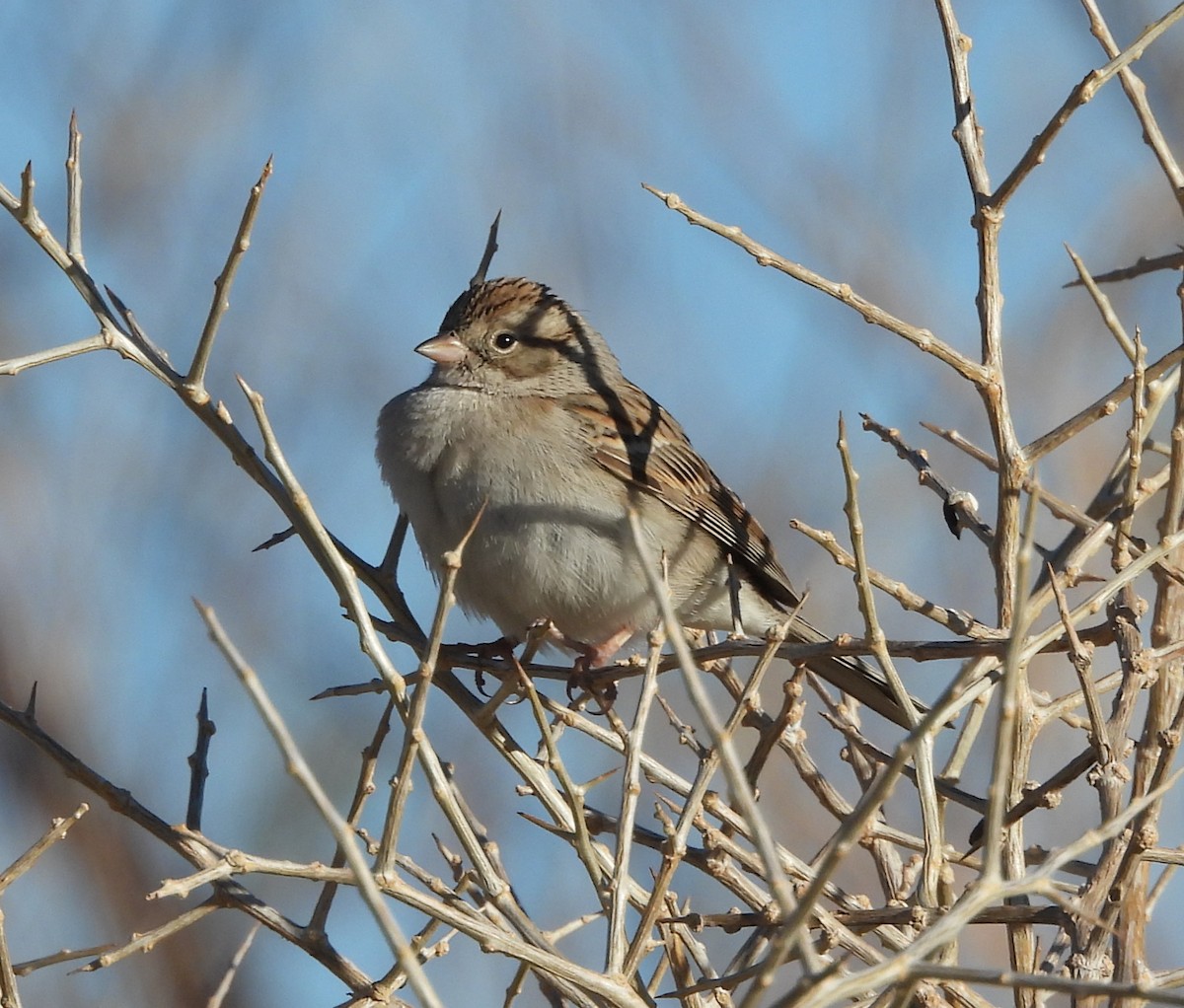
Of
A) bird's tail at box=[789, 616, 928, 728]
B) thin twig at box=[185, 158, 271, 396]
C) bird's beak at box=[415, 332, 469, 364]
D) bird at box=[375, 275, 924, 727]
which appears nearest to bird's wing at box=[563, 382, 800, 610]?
bird at box=[375, 275, 924, 727]

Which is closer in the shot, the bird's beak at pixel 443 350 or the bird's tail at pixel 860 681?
the bird's tail at pixel 860 681

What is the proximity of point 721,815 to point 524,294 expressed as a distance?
9.58ft

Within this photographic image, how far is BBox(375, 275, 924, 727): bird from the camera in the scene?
474cm

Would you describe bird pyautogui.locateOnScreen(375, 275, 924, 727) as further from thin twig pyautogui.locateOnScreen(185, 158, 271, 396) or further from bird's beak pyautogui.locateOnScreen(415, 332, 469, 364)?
thin twig pyautogui.locateOnScreen(185, 158, 271, 396)

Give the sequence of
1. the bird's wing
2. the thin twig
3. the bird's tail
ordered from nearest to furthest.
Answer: the thin twig, the bird's tail, the bird's wing

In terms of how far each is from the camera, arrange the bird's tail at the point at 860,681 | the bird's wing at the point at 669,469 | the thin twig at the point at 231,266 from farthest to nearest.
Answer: the bird's wing at the point at 669,469 → the bird's tail at the point at 860,681 → the thin twig at the point at 231,266

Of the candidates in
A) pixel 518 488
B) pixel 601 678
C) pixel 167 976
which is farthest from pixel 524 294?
pixel 167 976

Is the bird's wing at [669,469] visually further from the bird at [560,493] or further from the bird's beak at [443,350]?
the bird's beak at [443,350]

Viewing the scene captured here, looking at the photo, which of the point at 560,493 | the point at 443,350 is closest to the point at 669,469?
the point at 560,493

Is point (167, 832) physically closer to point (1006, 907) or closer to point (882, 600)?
point (1006, 907)

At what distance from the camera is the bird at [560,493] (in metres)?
4.74

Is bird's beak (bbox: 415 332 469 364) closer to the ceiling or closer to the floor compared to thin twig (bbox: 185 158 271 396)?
closer to the ceiling

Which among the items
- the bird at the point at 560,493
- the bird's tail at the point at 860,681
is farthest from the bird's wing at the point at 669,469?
the bird's tail at the point at 860,681

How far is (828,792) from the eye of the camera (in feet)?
11.6
